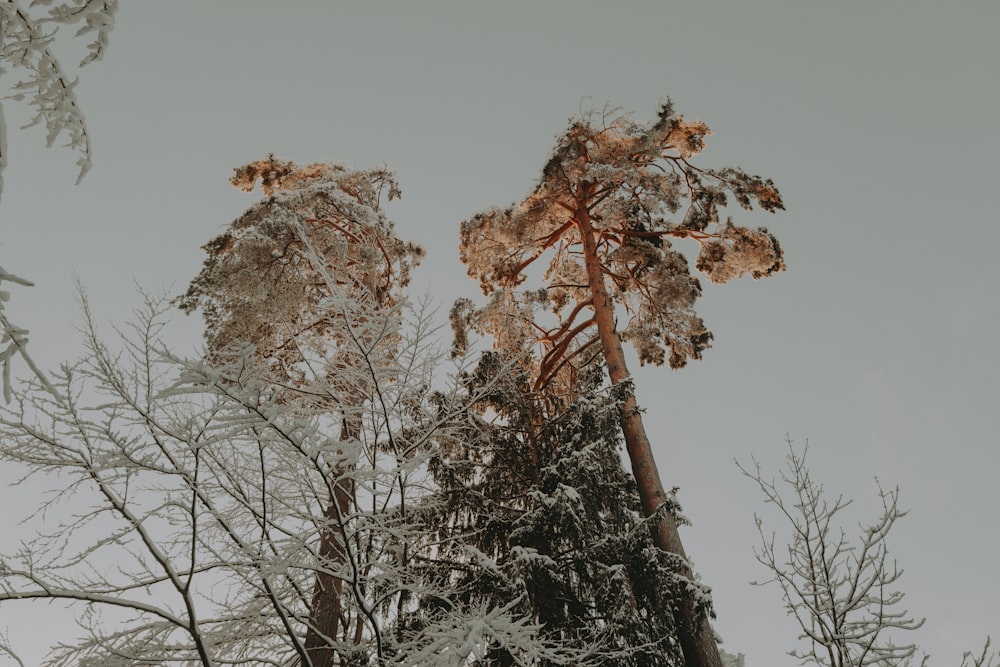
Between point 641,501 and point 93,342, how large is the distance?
6720 millimetres

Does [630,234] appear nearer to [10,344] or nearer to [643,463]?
[643,463]

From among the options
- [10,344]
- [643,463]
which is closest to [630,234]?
[643,463]

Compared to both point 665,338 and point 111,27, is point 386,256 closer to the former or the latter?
point 665,338

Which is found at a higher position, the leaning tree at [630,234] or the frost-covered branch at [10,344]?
the leaning tree at [630,234]

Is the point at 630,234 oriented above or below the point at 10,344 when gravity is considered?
above

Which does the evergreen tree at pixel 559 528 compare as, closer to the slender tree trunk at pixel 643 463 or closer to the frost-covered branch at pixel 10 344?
the slender tree trunk at pixel 643 463

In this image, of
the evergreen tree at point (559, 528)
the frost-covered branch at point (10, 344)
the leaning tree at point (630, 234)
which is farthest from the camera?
the leaning tree at point (630, 234)

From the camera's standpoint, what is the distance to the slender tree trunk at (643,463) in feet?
21.3

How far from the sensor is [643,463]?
8.34 metres

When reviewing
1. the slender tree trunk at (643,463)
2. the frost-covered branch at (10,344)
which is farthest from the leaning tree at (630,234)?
the frost-covered branch at (10,344)

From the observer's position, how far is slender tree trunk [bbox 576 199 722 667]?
21.3 feet

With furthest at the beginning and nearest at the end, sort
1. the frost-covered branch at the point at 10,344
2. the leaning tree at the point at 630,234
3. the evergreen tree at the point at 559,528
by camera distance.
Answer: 1. the leaning tree at the point at 630,234
2. the evergreen tree at the point at 559,528
3. the frost-covered branch at the point at 10,344

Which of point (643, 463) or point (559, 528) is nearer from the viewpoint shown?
point (559, 528)

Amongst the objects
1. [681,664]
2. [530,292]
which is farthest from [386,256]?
[681,664]
